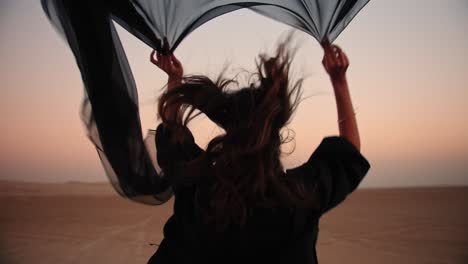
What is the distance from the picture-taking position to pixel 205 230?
0.98 m

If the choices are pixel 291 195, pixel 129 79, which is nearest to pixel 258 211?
pixel 291 195

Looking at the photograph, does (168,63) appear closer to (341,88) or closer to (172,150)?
(172,150)

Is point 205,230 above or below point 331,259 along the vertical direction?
above

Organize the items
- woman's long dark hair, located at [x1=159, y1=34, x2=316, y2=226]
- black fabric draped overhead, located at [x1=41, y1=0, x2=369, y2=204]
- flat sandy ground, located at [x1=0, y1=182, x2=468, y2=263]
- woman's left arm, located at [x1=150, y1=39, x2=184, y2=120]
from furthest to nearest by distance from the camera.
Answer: flat sandy ground, located at [x1=0, y1=182, x2=468, y2=263]
woman's left arm, located at [x1=150, y1=39, x2=184, y2=120]
black fabric draped overhead, located at [x1=41, y1=0, x2=369, y2=204]
woman's long dark hair, located at [x1=159, y1=34, x2=316, y2=226]

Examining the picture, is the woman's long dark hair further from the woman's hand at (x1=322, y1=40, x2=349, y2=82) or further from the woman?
the woman's hand at (x1=322, y1=40, x2=349, y2=82)

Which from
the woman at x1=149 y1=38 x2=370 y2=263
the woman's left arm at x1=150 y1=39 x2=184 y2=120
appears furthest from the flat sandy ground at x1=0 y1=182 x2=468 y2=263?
the woman at x1=149 y1=38 x2=370 y2=263

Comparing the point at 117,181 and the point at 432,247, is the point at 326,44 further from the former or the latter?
the point at 432,247

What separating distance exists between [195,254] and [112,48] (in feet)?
2.21

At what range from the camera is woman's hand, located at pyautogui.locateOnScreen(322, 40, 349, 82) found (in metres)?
1.23

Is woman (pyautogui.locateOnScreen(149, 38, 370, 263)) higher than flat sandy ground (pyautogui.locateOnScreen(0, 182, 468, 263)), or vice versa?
woman (pyautogui.locateOnScreen(149, 38, 370, 263))

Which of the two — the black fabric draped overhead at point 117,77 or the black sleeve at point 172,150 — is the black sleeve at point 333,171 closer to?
the black sleeve at point 172,150

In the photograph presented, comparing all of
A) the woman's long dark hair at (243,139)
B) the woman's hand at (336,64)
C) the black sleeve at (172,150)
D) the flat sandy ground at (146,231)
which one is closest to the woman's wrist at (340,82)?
the woman's hand at (336,64)

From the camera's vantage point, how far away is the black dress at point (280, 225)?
3.13 feet

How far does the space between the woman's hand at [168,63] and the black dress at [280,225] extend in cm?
45
